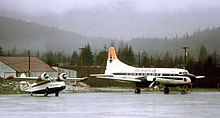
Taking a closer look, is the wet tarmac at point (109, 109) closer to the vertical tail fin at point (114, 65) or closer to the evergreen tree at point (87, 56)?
the vertical tail fin at point (114, 65)

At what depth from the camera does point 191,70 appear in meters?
96.2

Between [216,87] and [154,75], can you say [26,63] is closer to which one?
[216,87]

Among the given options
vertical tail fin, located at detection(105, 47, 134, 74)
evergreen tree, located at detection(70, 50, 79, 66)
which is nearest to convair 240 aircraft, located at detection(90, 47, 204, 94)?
vertical tail fin, located at detection(105, 47, 134, 74)

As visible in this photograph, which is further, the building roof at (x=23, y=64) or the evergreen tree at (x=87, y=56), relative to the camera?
the evergreen tree at (x=87, y=56)

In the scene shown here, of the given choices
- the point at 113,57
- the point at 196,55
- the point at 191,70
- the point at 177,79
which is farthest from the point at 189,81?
the point at 196,55

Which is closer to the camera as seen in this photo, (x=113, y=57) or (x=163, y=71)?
(x=163, y=71)

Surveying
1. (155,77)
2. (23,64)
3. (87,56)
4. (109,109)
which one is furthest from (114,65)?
(87,56)

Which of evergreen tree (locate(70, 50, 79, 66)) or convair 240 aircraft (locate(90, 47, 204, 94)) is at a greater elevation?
evergreen tree (locate(70, 50, 79, 66))

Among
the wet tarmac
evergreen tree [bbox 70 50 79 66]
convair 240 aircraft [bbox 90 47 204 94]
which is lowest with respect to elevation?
the wet tarmac

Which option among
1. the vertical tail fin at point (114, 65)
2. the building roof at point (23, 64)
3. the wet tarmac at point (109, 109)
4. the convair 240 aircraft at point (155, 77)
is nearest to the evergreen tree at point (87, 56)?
the building roof at point (23, 64)

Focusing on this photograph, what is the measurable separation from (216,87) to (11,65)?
147 feet

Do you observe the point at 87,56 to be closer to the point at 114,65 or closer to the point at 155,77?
the point at 114,65

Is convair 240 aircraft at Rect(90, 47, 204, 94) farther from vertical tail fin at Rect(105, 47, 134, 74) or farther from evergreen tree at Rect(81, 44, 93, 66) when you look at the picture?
evergreen tree at Rect(81, 44, 93, 66)

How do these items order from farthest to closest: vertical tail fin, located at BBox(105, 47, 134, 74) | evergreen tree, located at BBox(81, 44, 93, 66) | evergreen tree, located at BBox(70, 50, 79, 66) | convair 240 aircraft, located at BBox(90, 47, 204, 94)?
evergreen tree, located at BBox(70, 50, 79, 66) < evergreen tree, located at BBox(81, 44, 93, 66) < vertical tail fin, located at BBox(105, 47, 134, 74) < convair 240 aircraft, located at BBox(90, 47, 204, 94)
